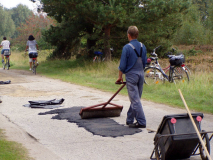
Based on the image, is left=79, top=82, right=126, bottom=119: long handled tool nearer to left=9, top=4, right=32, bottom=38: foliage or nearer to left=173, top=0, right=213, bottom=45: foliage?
left=173, top=0, right=213, bottom=45: foliage

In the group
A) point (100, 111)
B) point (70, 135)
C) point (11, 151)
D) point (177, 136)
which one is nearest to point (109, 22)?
point (100, 111)

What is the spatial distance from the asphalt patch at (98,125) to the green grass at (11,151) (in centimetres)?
151

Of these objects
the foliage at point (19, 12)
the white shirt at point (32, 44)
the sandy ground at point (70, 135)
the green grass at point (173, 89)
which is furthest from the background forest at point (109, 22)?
the foliage at point (19, 12)

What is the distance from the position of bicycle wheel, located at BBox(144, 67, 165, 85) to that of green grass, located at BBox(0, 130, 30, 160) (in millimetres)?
8383

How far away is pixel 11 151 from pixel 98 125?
7.38 ft

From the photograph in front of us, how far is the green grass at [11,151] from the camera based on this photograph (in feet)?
16.0

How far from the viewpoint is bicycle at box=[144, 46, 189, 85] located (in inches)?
501

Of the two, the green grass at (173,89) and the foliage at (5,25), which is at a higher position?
the foliage at (5,25)

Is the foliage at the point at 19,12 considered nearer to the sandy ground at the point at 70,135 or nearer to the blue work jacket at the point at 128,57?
the sandy ground at the point at 70,135

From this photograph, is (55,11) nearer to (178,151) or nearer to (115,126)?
(115,126)

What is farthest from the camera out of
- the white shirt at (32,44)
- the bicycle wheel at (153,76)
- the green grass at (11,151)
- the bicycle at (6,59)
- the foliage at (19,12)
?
the foliage at (19,12)

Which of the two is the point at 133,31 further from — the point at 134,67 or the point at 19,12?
the point at 19,12

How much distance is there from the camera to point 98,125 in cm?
704

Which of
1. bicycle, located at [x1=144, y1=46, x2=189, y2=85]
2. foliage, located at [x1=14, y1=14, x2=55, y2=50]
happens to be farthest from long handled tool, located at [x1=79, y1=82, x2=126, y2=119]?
foliage, located at [x1=14, y1=14, x2=55, y2=50]
